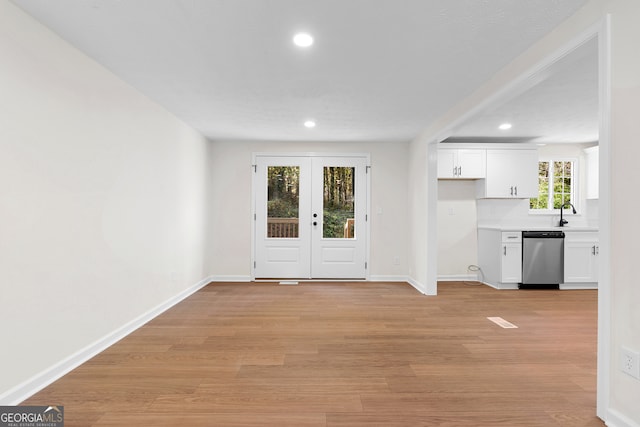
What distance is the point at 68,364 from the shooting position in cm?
233

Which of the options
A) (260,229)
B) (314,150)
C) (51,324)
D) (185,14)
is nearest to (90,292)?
(51,324)

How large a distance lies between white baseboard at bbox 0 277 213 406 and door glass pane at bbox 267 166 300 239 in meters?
2.34

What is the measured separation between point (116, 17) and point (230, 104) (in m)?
1.65

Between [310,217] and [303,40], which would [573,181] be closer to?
[310,217]

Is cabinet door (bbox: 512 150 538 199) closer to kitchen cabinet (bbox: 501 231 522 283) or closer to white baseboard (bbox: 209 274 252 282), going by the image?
kitchen cabinet (bbox: 501 231 522 283)

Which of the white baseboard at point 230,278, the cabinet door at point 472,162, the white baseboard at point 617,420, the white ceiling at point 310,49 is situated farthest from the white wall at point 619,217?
the white baseboard at point 230,278

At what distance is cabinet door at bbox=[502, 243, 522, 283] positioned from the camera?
16.7 feet

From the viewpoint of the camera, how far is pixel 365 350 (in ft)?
9.02

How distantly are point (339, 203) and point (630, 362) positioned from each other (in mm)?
4317

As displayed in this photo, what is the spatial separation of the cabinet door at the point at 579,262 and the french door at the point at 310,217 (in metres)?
3.03

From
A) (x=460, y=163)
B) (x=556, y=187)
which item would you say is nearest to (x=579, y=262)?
(x=556, y=187)

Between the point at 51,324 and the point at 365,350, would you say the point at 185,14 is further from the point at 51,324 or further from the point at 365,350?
the point at 365,350

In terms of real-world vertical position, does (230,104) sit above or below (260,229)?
Answer: above

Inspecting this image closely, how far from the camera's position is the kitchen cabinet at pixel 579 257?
5051 millimetres
